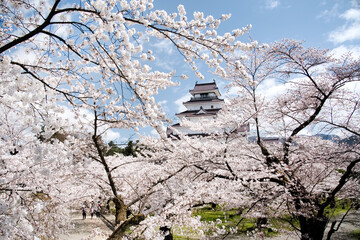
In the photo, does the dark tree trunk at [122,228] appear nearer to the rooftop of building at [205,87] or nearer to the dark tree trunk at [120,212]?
the dark tree trunk at [120,212]

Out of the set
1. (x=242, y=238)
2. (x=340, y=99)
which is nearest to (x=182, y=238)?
(x=242, y=238)

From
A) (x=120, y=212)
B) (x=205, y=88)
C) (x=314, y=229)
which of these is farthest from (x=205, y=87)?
(x=120, y=212)

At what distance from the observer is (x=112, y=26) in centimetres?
212

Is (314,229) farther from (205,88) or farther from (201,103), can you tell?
(205,88)

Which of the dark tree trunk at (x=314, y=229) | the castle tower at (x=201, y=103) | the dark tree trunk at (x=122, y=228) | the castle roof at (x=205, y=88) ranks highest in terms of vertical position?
the castle roof at (x=205, y=88)

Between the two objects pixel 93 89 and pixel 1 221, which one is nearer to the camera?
pixel 1 221

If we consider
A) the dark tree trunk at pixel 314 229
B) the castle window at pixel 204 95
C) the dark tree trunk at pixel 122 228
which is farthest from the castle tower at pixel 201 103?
the dark tree trunk at pixel 122 228

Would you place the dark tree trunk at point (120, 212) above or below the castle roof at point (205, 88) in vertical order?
below

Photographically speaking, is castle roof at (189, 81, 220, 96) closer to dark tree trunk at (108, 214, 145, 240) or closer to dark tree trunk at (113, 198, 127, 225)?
dark tree trunk at (113, 198, 127, 225)

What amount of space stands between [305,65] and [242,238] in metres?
7.69

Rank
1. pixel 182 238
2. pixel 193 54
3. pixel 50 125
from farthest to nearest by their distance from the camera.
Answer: pixel 182 238, pixel 193 54, pixel 50 125

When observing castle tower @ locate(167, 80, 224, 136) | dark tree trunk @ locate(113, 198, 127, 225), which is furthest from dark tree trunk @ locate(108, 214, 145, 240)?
castle tower @ locate(167, 80, 224, 136)

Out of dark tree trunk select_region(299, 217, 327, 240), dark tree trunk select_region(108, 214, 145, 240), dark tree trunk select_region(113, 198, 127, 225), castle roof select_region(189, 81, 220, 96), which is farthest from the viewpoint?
castle roof select_region(189, 81, 220, 96)

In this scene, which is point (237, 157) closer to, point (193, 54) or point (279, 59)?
point (279, 59)
